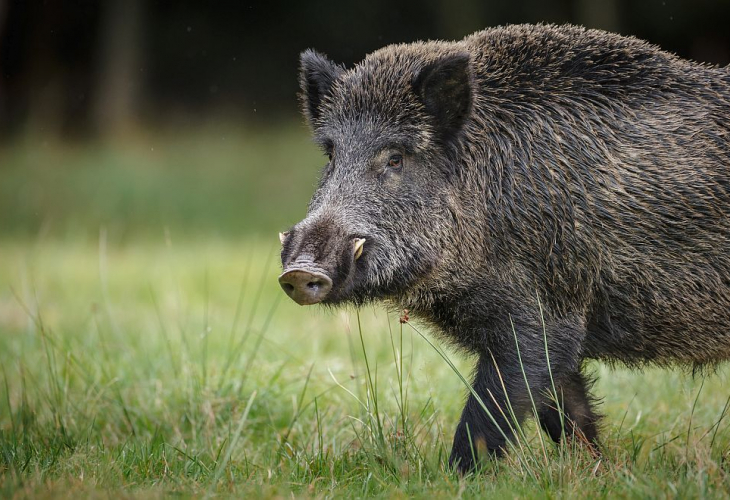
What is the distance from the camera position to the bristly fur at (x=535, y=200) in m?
3.81

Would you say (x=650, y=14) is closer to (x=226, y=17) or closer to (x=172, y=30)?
(x=226, y=17)

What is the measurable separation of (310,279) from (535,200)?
3.86ft

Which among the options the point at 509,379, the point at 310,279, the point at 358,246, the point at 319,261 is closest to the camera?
the point at 310,279

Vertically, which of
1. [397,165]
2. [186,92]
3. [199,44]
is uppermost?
[199,44]

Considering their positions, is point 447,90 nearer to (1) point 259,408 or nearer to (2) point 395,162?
(2) point 395,162

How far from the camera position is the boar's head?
3744 mm

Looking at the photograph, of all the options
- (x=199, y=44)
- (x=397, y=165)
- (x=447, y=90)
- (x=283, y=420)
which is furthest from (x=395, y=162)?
(x=199, y=44)

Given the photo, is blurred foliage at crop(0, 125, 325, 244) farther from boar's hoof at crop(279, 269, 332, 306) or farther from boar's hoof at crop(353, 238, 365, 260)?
boar's hoof at crop(279, 269, 332, 306)

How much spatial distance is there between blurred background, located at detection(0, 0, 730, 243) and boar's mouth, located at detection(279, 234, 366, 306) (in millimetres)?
9244

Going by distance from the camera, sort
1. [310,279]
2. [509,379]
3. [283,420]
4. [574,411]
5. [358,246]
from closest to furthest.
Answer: [310,279] → [358,246] → [509,379] → [574,411] → [283,420]

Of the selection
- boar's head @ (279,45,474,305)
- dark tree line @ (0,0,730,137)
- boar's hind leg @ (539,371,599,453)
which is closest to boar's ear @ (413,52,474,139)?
boar's head @ (279,45,474,305)

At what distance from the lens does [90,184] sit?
13.9 metres

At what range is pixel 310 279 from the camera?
10.6 feet

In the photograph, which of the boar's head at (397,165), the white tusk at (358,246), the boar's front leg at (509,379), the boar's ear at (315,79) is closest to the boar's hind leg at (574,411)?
the boar's front leg at (509,379)
